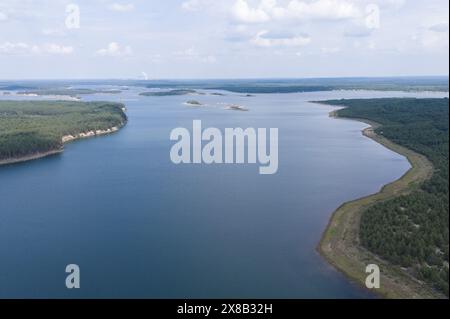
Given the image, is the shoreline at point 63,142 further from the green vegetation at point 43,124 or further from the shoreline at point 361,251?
the shoreline at point 361,251

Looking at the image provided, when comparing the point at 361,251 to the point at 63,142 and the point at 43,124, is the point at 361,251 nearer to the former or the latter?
the point at 63,142

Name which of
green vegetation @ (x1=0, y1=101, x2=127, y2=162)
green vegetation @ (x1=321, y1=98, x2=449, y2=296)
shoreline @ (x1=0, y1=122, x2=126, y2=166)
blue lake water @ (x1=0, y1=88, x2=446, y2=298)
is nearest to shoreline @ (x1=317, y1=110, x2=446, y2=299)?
green vegetation @ (x1=321, y1=98, x2=449, y2=296)

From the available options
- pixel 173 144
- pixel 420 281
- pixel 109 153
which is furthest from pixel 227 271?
pixel 173 144

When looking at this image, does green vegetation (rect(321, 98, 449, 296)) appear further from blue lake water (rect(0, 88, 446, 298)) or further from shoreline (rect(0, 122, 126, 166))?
shoreline (rect(0, 122, 126, 166))

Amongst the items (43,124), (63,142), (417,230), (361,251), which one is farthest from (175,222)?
(43,124)

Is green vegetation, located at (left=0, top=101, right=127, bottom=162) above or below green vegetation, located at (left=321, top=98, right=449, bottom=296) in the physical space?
above
